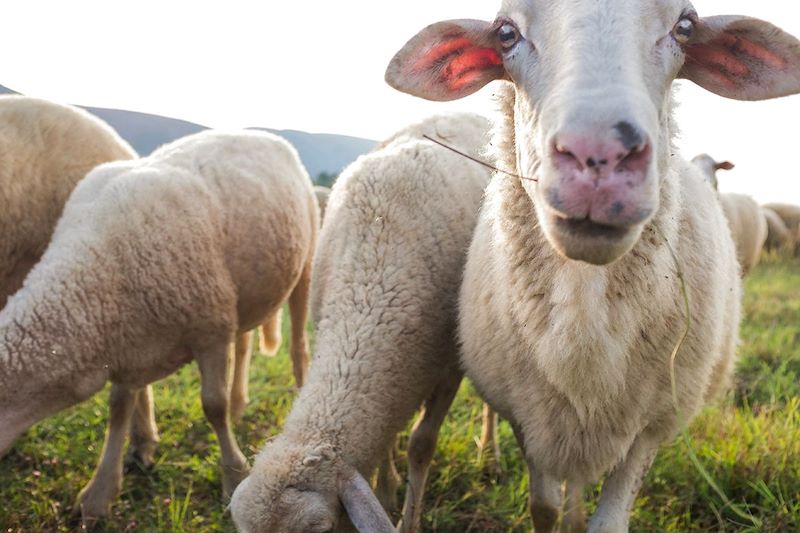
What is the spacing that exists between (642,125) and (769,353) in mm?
4569

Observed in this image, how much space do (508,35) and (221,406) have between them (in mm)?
2387

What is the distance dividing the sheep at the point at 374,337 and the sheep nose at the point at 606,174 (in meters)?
1.17

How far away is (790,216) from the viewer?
55.0 ft

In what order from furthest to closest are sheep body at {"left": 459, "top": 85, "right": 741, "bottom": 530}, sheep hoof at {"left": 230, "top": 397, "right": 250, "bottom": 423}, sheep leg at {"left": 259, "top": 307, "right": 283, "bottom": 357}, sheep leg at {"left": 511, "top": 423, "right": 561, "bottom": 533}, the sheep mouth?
sheep leg at {"left": 259, "top": 307, "right": 283, "bottom": 357}, sheep hoof at {"left": 230, "top": 397, "right": 250, "bottom": 423}, sheep leg at {"left": 511, "top": 423, "right": 561, "bottom": 533}, sheep body at {"left": 459, "top": 85, "right": 741, "bottom": 530}, the sheep mouth

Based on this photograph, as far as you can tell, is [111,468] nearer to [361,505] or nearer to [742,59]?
[361,505]

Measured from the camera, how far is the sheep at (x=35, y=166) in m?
4.20

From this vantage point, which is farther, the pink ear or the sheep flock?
the pink ear

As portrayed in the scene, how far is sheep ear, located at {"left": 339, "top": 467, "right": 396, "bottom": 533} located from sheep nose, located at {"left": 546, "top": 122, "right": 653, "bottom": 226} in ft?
3.72

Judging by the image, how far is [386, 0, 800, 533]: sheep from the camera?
159 centimetres

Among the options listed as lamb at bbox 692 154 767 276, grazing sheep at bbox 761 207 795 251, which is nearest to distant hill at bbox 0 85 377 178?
lamb at bbox 692 154 767 276

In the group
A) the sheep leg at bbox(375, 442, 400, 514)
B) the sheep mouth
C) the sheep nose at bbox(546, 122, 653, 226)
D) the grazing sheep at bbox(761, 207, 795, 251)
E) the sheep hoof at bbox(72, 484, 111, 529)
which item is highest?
the sheep nose at bbox(546, 122, 653, 226)

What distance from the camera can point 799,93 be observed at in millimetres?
2057

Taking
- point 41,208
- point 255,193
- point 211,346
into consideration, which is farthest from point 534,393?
point 41,208

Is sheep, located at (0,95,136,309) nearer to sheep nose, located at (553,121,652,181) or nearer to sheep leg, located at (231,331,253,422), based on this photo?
sheep leg, located at (231,331,253,422)
